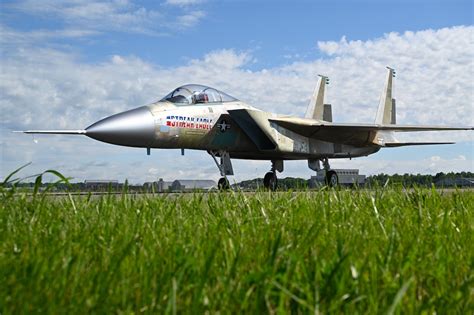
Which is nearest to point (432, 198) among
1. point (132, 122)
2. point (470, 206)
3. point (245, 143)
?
point (470, 206)

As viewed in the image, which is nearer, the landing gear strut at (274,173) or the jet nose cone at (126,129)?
the jet nose cone at (126,129)

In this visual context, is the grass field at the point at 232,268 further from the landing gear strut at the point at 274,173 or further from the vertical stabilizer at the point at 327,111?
the vertical stabilizer at the point at 327,111

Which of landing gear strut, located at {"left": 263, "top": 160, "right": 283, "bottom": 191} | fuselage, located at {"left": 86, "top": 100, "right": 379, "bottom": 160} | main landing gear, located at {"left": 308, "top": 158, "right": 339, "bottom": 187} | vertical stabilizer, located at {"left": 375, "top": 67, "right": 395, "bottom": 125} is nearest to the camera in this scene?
fuselage, located at {"left": 86, "top": 100, "right": 379, "bottom": 160}

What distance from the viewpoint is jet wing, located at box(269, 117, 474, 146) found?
16.9 metres

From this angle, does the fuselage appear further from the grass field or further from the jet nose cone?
the grass field

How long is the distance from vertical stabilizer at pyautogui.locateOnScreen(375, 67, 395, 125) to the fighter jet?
3974 mm

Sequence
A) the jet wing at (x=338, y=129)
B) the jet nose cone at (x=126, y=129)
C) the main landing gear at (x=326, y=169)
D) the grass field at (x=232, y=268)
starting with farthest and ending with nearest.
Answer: the main landing gear at (x=326, y=169) → the jet wing at (x=338, y=129) → the jet nose cone at (x=126, y=129) → the grass field at (x=232, y=268)

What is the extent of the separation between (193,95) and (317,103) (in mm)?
9752

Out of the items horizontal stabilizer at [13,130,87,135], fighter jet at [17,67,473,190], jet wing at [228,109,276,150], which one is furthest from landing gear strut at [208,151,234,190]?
horizontal stabilizer at [13,130,87,135]

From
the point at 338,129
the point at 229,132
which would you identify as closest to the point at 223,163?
the point at 229,132

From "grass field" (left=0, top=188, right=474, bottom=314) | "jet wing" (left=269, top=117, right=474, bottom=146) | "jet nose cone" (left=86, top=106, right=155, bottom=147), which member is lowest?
"grass field" (left=0, top=188, right=474, bottom=314)

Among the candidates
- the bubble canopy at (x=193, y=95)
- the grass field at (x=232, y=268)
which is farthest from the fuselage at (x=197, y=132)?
the grass field at (x=232, y=268)

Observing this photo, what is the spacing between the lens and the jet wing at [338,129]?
55.4ft

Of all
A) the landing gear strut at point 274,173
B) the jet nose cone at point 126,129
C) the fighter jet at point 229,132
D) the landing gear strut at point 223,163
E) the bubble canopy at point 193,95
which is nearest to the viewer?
the jet nose cone at point 126,129
